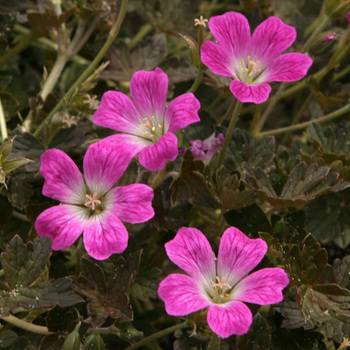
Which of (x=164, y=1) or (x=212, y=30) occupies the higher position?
(x=212, y=30)

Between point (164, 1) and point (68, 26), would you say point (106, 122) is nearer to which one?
point (68, 26)

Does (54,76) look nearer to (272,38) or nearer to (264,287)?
(272,38)

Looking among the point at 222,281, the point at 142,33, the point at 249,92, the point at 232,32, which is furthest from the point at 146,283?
the point at 142,33

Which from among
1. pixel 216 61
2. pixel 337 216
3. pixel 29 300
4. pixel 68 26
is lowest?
pixel 337 216

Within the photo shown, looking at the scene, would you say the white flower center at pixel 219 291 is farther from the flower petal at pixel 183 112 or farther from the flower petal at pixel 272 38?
the flower petal at pixel 272 38

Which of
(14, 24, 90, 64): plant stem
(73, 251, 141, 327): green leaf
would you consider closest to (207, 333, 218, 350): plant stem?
(73, 251, 141, 327): green leaf

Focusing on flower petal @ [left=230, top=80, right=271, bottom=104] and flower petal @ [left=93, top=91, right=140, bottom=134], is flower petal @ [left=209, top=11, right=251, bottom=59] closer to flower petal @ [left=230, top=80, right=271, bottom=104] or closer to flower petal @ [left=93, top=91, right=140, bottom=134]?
flower petal @ [left=230, top=80, right=271, bottom=104]

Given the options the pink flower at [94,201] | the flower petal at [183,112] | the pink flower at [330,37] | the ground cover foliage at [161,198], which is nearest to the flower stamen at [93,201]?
the pink flower at [94,201]

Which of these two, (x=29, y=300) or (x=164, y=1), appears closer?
(x=29, y=300)

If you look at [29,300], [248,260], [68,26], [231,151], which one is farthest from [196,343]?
[68,26]
